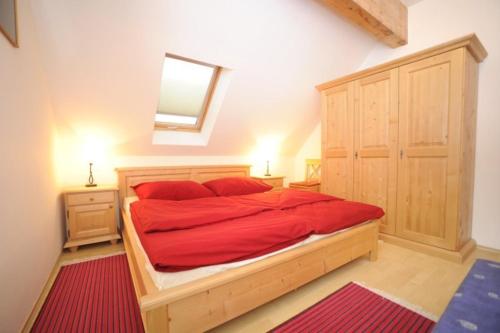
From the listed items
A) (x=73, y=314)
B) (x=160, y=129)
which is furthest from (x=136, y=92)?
(x=73, y=314)

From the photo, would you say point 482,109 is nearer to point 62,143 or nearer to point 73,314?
point 73,314

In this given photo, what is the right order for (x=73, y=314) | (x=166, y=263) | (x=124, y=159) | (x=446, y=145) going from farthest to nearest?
(x=124, y=159), (x=446, y=145), (x=73, y=314), (x=166, y=263)

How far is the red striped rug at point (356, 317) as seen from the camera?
1347mm

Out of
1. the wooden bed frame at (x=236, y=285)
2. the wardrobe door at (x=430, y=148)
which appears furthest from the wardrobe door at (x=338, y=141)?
the wooden bed frame at (x=236, y=285)

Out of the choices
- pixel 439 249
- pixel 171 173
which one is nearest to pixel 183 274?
pixel 171 173

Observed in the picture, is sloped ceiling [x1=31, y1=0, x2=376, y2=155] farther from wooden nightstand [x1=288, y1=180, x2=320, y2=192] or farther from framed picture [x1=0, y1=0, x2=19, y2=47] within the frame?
wooden nightstand [x1=288, y1=180, x2=320, y2=192]

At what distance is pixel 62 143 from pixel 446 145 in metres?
4.14

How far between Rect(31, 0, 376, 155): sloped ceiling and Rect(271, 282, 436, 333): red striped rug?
2432 millimetres

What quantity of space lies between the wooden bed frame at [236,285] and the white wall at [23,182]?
609mm

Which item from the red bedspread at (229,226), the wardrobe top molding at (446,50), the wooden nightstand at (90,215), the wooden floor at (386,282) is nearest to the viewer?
the red bedspread at (229,226)

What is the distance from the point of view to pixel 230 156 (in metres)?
3.87

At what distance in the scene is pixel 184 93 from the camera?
305 cm

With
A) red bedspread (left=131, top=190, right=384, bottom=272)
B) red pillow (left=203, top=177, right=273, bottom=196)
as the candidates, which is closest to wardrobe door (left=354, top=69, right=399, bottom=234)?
red bedspread (left=131, top=190, right=384, bottom=272)

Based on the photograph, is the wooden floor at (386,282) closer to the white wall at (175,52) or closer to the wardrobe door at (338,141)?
the wardrobe door at (338,141)
